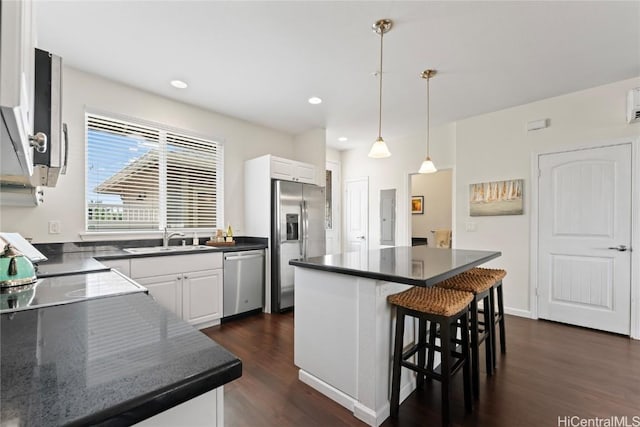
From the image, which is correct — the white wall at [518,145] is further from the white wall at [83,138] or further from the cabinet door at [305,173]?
the white wall at [83,138]

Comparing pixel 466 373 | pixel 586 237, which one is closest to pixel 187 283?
pixel 466 373

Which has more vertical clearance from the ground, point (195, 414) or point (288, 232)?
point (288, 232)

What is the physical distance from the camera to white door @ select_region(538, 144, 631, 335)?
301cm

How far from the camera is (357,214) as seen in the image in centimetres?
567

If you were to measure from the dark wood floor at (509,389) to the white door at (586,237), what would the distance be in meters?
0.36

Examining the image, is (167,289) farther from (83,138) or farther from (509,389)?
(509,389)

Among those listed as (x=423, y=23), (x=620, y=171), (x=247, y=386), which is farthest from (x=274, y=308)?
(x=620, y=171)

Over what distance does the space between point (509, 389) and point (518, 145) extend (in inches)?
115

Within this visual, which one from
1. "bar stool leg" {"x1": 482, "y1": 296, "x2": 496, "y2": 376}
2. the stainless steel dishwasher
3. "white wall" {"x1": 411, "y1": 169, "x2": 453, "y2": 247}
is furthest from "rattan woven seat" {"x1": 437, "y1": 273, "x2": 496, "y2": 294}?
"white wall" {"x1": 411, "y1": 169, "x2": 453, "y2": 247}

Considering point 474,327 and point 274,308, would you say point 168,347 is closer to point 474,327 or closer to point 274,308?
point 474,327

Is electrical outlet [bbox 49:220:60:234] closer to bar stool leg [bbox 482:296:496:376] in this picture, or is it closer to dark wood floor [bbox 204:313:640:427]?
dark wood floor [bbox 204:313:640:427]

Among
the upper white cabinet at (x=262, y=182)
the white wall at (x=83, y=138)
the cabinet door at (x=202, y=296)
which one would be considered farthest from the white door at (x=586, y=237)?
the white wall at (x=83, y=138)

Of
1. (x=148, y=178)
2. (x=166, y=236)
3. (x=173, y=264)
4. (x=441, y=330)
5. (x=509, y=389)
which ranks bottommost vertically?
(x=509, y=389)

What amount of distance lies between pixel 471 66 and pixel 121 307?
3.25 m
